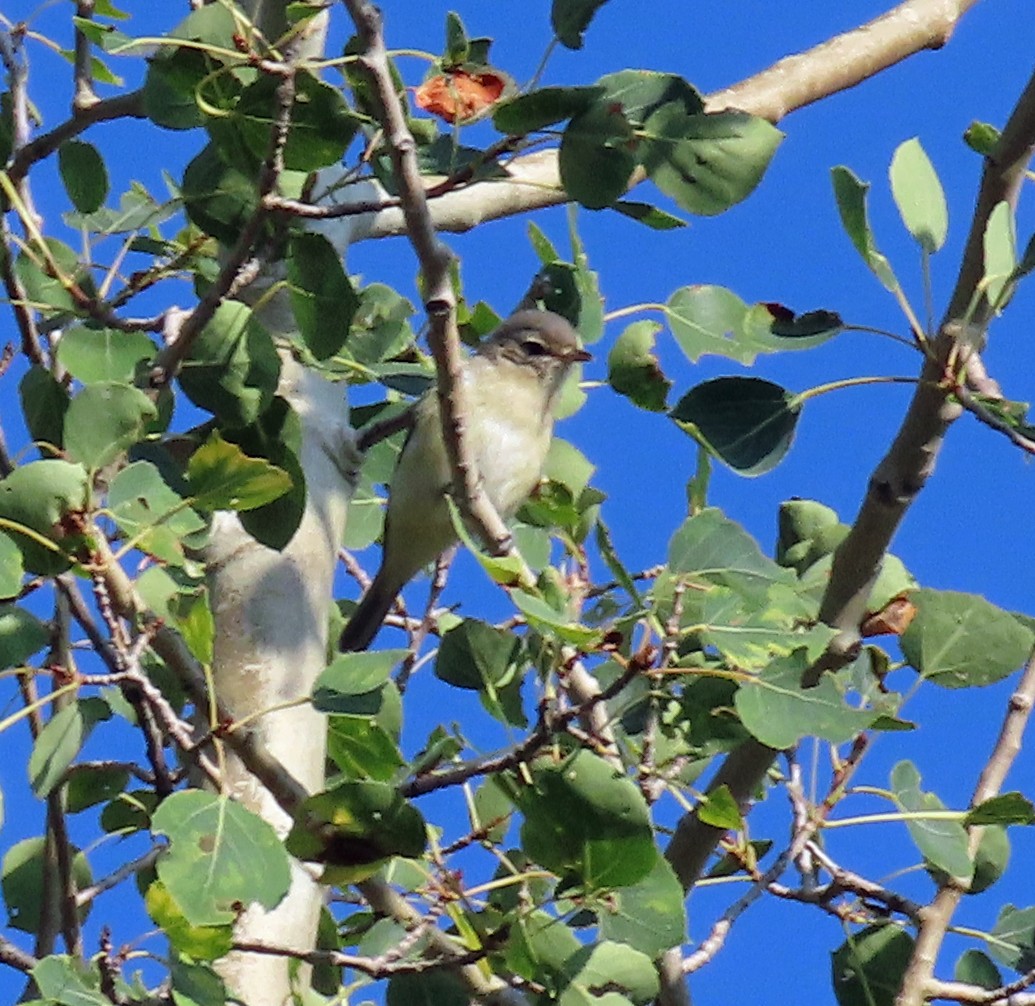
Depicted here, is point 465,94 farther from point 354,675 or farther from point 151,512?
point 354,675

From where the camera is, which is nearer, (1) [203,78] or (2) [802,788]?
(1) [203,78]

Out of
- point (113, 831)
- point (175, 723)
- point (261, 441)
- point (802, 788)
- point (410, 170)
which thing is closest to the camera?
point (410, 170)

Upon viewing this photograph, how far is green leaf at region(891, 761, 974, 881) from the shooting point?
2584 millimetres

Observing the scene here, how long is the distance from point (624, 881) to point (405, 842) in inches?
12.0

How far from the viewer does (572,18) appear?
2383mm

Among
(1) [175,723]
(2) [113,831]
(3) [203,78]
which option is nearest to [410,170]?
(3) [203,78]

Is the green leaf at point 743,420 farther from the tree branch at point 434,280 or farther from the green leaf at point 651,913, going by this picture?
the green leaf at point 651,913

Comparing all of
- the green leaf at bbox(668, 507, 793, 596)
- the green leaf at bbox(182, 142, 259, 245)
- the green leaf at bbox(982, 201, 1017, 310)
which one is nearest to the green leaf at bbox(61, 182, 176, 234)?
the green leaf at bbox(182, 142, 259, 245)

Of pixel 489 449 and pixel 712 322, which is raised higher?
pixel 489 449

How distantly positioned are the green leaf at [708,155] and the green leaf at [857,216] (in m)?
0.12

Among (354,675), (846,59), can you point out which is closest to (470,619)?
(354,675)

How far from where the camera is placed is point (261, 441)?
2756 mm

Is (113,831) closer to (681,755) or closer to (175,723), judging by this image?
(175,723)

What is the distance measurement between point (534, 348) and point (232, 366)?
1875mm
